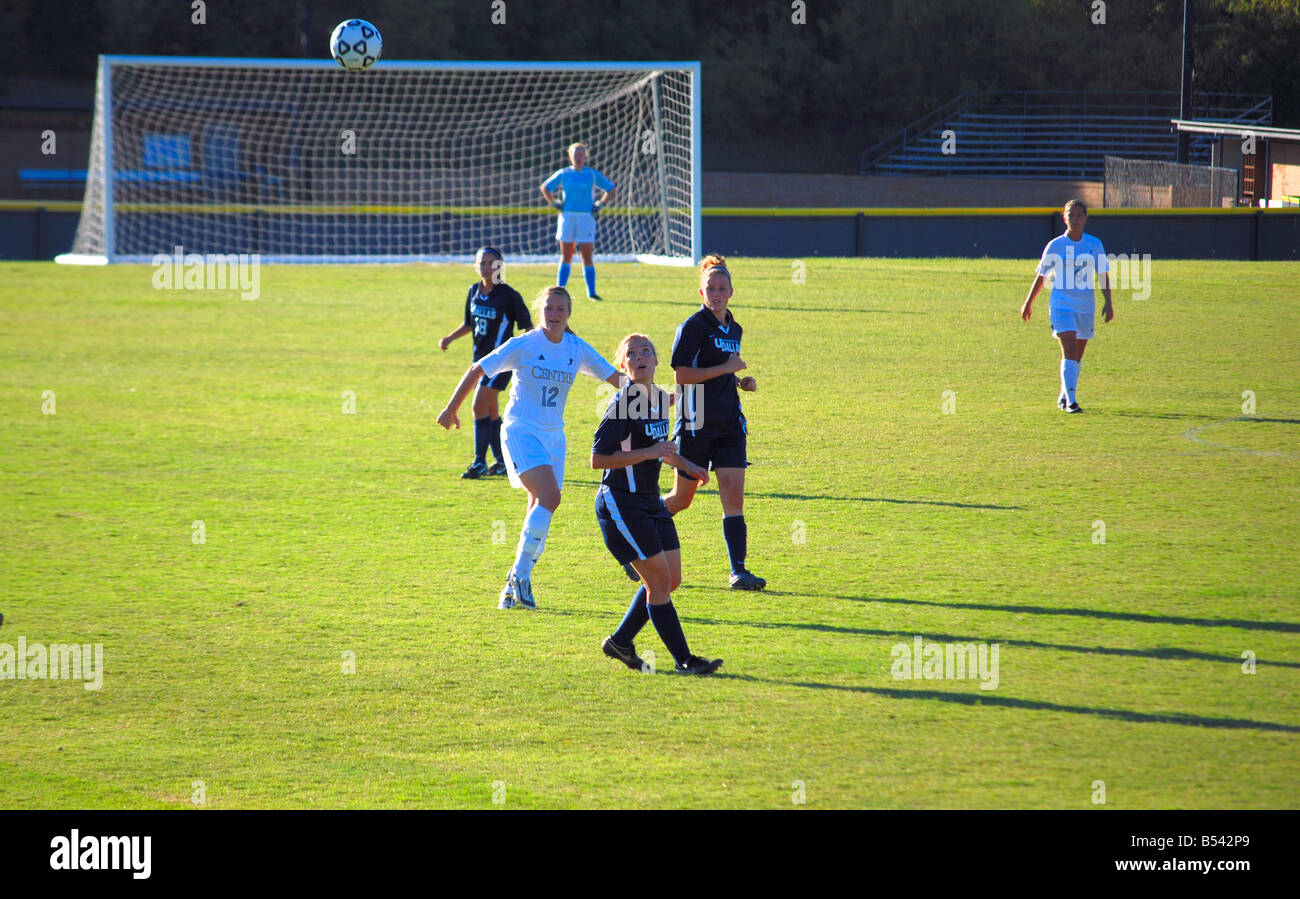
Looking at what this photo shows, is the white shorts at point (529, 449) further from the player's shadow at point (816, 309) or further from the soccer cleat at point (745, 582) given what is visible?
the player's shadow at point (816, 309)

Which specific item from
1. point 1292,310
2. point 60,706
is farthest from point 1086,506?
point 1292,310

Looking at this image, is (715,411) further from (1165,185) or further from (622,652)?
(1165,185)

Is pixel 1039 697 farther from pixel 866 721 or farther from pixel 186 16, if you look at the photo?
pixel 186 16

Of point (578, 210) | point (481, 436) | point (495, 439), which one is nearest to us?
point (481, 436)

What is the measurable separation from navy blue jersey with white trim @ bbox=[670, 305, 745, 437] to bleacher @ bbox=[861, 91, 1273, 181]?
3912 cm

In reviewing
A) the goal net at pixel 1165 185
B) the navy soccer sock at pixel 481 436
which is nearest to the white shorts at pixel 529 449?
the navy soccer sock at pixel 481 436

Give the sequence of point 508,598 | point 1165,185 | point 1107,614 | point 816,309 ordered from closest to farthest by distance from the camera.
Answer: point 1107,614 → point 508,598 → point 816,309 → point 1165,185

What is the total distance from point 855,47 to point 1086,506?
45168 mm

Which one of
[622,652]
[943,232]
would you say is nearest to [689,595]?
[622,652]

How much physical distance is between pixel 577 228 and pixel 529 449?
575 inches

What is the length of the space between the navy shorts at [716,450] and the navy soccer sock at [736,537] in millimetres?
349

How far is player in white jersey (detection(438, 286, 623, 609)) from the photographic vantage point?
818 cm

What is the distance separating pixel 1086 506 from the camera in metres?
10.8

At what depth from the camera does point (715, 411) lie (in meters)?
8.68
